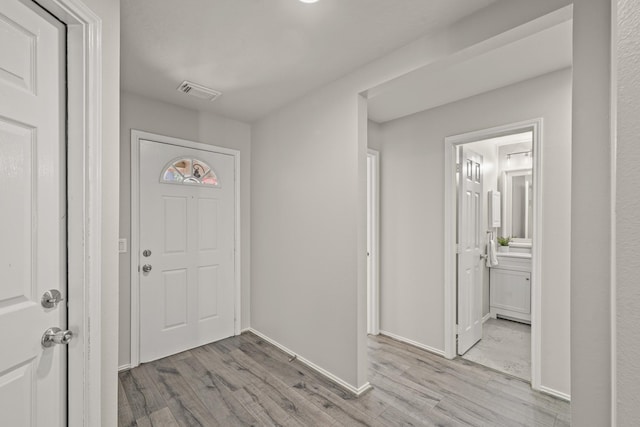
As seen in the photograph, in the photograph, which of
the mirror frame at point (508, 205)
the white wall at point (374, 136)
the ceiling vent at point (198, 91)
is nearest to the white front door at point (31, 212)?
the ceiling vent at point (198, 91)

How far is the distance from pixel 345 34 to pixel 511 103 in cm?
162

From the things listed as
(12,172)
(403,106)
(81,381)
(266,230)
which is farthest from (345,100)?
(81,381)

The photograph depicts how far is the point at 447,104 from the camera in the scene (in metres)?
2.90

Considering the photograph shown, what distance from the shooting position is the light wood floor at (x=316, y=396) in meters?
→ 1.96

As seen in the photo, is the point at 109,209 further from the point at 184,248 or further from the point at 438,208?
the point at 438,208

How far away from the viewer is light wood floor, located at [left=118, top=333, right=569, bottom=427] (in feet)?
6.42

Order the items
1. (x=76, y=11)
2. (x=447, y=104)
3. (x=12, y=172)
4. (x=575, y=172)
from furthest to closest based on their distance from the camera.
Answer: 1. (x=447, y=104)
2. (x=575, y=172)
3. (x=76, y=11)
4. (x=12, y=172)

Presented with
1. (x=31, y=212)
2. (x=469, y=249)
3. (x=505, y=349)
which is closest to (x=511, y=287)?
(x=505, y=349)

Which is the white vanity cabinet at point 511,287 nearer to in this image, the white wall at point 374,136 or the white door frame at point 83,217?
the white wall at point 374,136

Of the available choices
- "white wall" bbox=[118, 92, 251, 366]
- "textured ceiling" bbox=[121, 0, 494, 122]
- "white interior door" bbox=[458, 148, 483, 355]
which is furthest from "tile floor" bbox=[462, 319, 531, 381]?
"textured ceiling" bbox=[121, 0, 494, 122]

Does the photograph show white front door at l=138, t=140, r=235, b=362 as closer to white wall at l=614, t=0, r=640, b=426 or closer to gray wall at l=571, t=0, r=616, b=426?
gray wall at l=571, t=0, r=616, b=426

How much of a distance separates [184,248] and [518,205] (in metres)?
4.63

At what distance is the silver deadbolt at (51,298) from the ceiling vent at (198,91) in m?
1.90

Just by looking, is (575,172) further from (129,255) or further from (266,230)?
(129,255)
